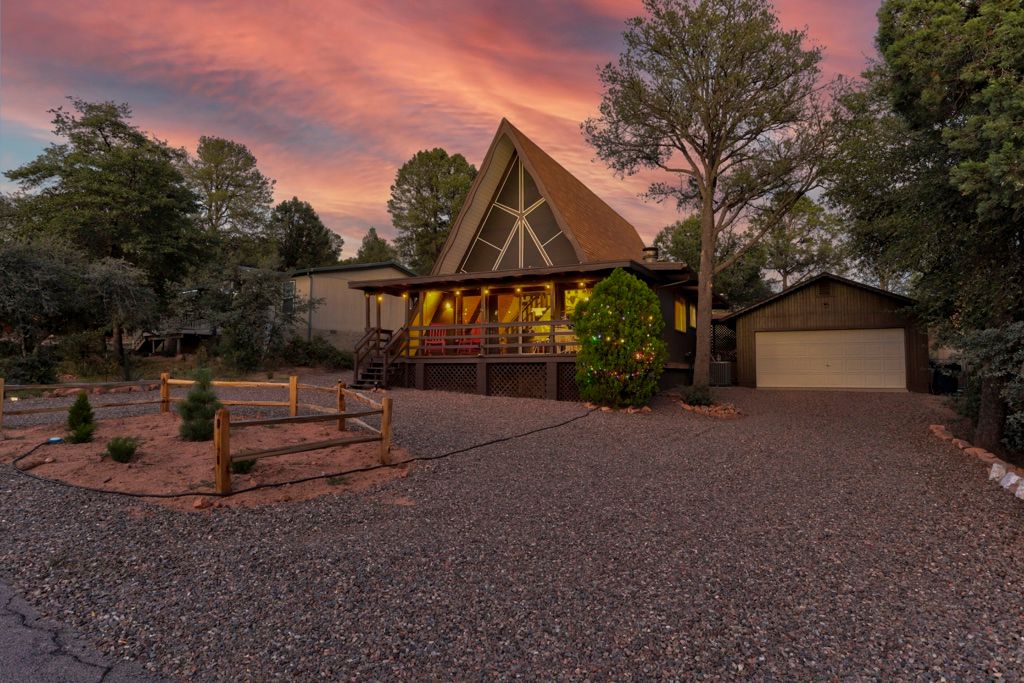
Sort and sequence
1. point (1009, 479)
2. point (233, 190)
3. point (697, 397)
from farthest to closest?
point (233, 190)
point (697, 397)
point (1009, 479)

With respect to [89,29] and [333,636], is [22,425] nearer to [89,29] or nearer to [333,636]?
[89,29]

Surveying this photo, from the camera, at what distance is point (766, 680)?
2.72 m

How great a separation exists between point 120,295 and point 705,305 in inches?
757

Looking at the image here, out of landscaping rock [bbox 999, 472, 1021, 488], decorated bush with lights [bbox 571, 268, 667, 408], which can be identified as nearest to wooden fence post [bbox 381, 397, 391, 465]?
decorated bush with lights [bbox 571, 268, 667, 408]

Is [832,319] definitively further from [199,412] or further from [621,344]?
[199,412]

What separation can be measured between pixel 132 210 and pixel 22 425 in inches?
724

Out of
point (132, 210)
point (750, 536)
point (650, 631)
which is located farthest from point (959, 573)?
point (132, 210)

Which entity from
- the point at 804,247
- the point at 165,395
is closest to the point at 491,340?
the point at 165,395

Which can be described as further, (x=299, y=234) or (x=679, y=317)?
(x=299, y=234)

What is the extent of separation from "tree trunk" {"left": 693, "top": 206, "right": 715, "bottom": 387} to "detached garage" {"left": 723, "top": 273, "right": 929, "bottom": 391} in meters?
4.33

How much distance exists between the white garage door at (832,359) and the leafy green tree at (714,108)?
4.26 meters

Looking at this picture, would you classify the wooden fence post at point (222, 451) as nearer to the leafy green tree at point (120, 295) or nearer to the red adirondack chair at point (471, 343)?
the red adirondack chair at point (471, 343)

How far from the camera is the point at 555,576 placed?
12.7 feet

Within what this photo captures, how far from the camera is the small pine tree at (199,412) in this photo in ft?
24.3
